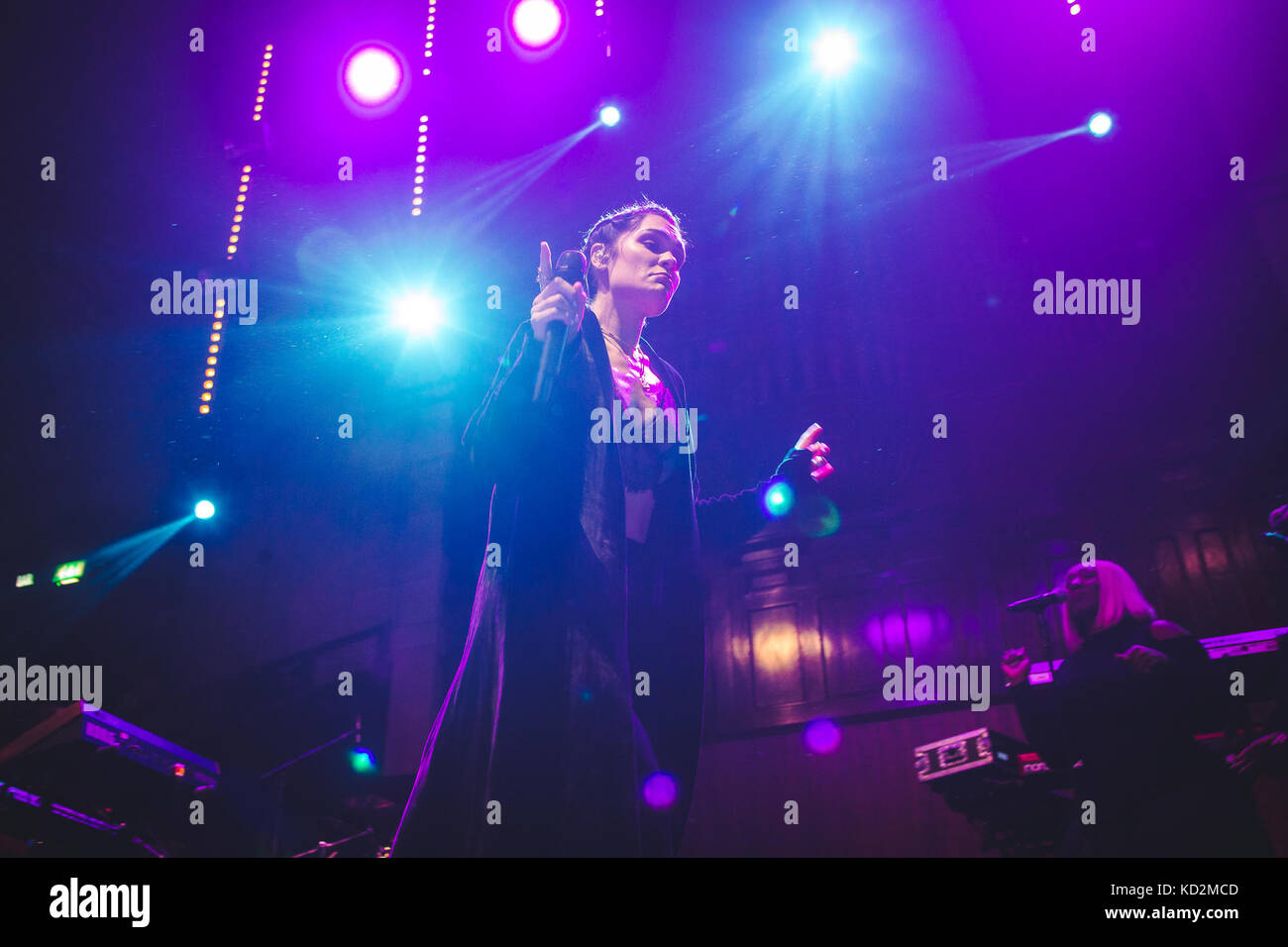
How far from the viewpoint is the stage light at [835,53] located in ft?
18.1

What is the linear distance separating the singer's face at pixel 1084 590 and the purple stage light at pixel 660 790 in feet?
8.49

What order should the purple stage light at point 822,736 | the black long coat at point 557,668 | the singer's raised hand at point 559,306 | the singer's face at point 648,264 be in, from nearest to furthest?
the black long coat at point 557,668 → the singer's raised hand at point 559,306 → the singer's face at point 648,264 → the purple stage light at point 822,736

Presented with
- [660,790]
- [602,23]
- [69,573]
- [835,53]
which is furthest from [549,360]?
[69,573]

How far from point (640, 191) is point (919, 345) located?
257cm

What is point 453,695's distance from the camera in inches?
92.8

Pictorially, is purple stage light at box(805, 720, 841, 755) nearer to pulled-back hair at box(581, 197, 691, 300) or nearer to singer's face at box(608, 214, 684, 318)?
singer's face at box(608, 214, 684, 318)

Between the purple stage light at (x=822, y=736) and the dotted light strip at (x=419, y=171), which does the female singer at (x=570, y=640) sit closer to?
the dotted light strip at (x=419, y=171)

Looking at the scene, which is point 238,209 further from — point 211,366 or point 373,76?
point 373,76

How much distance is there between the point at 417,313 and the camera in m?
5.50

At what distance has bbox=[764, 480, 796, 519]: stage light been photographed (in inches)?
111

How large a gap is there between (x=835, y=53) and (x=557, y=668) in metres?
4.85

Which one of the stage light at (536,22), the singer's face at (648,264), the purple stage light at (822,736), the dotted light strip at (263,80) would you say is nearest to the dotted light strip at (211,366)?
the dotted light strip at (263,80)

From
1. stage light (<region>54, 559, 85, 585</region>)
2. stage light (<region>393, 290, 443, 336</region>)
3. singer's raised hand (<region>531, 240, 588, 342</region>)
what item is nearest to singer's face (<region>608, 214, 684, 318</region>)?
singer's raised hand (<region>531, 240, 588, 342</region>)

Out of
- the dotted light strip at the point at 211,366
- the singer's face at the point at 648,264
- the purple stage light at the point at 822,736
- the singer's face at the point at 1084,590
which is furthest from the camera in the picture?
the purple stage light at the point at 822,736
